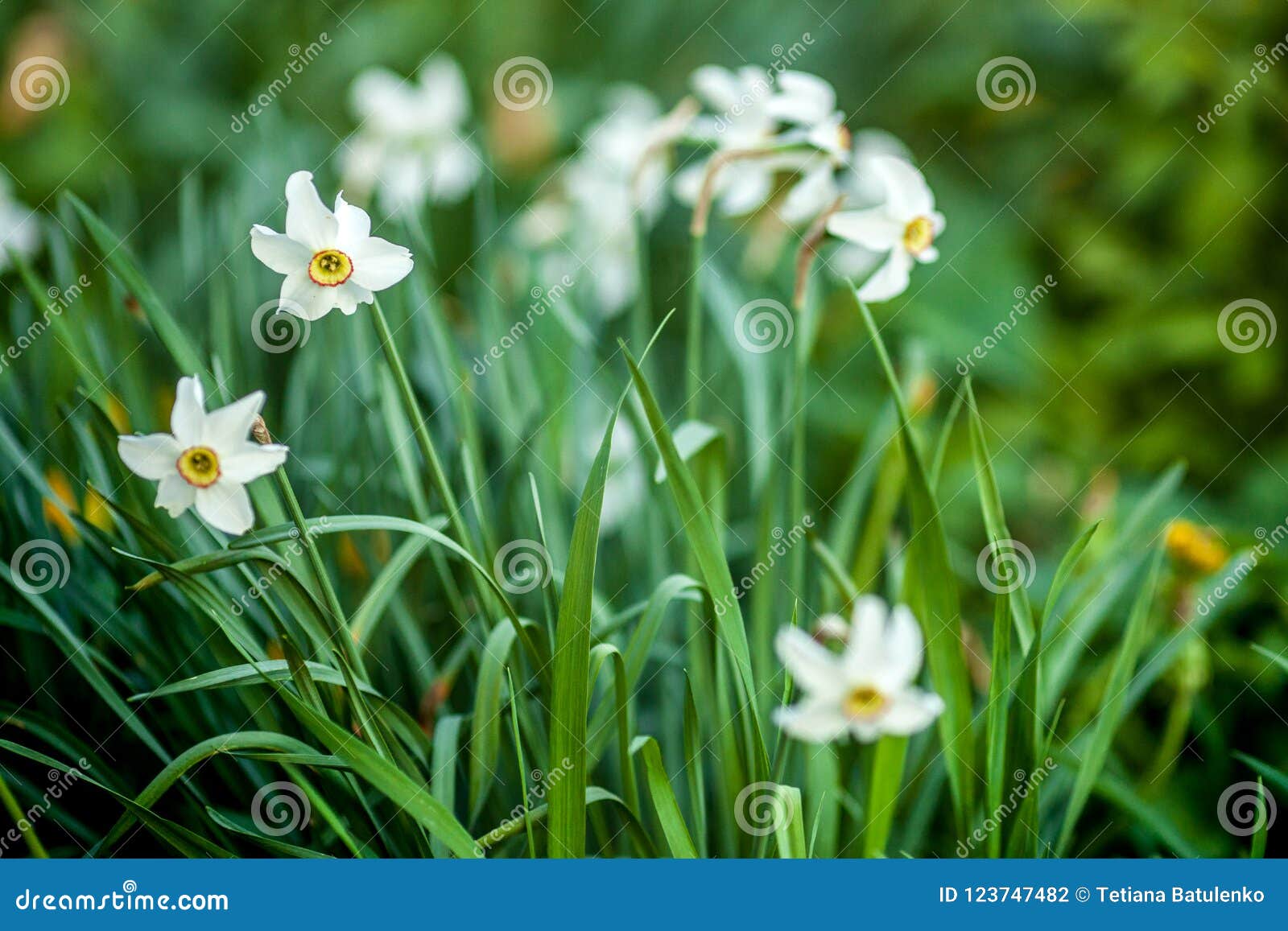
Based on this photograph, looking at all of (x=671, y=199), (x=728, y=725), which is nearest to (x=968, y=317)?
(x=671, y=199)

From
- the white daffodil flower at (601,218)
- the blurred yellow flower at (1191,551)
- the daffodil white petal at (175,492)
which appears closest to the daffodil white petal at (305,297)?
the daffodil white petal at (175,492)

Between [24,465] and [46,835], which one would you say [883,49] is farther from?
[46,835]

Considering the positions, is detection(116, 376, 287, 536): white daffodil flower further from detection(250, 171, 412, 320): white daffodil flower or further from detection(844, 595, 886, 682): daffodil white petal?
detection(844, 595, 886, 682): daffodil white petal

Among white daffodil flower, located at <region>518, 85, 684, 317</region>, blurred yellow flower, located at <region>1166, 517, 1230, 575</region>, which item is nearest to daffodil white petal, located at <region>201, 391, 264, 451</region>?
white daffodil flower, located at <region>518, 85, 684, 317</region>

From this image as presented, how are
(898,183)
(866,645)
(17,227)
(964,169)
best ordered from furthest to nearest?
(964,169) < (17,227) < (898,183) < (866,645)

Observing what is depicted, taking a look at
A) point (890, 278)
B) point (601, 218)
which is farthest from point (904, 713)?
point (601, 218)

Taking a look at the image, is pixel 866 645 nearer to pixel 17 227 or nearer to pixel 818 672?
pixel 818 672
